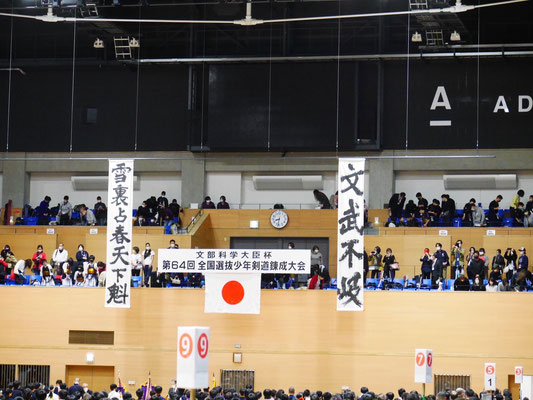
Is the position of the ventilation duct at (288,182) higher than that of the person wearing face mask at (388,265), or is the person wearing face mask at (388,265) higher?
the ventilation duct at (288,182)

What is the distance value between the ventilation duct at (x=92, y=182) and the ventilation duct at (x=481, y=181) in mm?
11384

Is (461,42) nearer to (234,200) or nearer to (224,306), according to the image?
(234,200)

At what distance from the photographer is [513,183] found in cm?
3456

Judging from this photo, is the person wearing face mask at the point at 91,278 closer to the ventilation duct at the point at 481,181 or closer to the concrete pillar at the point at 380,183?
the concrete pillar at the point at 380,183

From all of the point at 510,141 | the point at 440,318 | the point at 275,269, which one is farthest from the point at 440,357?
the point at 510,141

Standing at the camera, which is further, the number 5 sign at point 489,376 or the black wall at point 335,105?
the black wall at point 335,105

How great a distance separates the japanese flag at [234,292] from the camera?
2672 centimetres

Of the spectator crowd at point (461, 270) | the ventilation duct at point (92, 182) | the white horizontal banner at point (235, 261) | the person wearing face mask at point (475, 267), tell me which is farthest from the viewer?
the ventilation duct at point (92, 182)

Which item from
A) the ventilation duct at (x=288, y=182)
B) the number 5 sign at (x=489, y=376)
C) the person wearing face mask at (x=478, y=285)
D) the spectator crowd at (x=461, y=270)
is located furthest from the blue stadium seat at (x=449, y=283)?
the ventilation duct at (x=288, y=182)

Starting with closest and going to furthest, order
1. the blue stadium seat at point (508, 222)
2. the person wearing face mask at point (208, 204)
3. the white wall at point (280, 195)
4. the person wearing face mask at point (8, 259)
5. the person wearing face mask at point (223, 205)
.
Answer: the person wearing face mask at point (8, 259) → the blue stadium seat at point (508, 222) → the person wearing face mask at point (208, 204) → the person wearing face mask at point (223, 205) → the white wall at point (280, 195)

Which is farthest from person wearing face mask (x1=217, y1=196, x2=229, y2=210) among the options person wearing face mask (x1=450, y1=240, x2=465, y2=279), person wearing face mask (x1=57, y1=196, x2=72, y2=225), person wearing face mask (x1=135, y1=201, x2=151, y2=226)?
person wearing face mask (x1=450, y1=240, x2=465, y2=279)

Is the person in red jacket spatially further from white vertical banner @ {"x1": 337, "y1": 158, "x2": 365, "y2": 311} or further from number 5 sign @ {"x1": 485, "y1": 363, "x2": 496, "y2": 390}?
number 5 sign @ {"x1": 485, "y1": 363, "x2": 496, "y2": 390}

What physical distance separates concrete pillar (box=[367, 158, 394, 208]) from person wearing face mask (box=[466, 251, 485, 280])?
7617 millimetres

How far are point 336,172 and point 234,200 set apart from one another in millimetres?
3891
